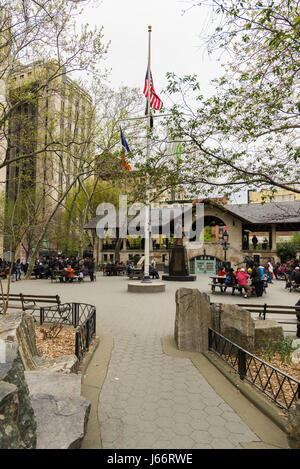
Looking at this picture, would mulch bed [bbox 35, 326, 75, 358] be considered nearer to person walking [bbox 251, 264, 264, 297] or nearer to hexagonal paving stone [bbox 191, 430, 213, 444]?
hexagonal paving stone [bbox 191, 430, 213, 444]

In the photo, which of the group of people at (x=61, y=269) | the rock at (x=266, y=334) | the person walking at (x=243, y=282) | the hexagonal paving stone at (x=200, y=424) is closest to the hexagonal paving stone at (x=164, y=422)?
the hexagonal paving stone at (x=200, y=424)

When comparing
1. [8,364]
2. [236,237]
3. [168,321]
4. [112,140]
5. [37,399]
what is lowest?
[168,321]

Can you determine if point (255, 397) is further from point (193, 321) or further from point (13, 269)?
point (13, 269)

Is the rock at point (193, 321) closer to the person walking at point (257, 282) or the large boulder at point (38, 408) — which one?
the large boulder at point (38, 408)

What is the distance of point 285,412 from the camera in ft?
13.1

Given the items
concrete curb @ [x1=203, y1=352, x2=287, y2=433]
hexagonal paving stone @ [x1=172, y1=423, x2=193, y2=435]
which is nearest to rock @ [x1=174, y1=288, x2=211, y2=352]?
concrete curb @ [x1=203, y1=352, x2=287, y2=433]

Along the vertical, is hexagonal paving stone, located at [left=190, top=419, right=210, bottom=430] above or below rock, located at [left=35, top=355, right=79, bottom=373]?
below

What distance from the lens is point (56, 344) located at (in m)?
6.78

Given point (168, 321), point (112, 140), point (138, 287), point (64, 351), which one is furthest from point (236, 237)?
point (64, 351)

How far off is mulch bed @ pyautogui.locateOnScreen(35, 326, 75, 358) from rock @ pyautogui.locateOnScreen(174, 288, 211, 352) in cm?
250

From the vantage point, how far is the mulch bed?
6238 mm

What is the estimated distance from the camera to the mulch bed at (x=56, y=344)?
20.5 feet
